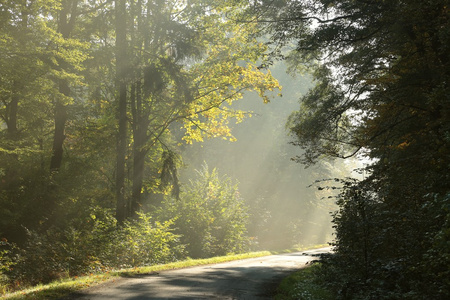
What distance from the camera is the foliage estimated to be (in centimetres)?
2427

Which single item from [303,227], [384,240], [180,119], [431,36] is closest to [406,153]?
[431,36]

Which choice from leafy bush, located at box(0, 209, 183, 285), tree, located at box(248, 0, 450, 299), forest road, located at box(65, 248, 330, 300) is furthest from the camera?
leafy bush, located at box(0, 209, 183, 285)

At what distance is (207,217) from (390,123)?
14892 mm

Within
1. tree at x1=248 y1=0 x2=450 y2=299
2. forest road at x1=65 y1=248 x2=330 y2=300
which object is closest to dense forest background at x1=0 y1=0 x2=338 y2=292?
tree at x1=248 y1=0 x2=450 y2=299

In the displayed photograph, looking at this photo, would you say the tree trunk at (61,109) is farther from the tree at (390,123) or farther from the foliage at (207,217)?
the tree at (390,123)

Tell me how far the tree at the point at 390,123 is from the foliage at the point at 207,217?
31.2 ft

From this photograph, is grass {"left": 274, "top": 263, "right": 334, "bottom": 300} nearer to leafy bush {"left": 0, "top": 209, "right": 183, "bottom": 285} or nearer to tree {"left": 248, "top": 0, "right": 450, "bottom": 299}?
tree {"left": 248, "top": 0, "right": 450, "bottom": 299}

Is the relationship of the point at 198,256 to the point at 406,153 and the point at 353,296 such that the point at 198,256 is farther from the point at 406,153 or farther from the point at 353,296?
the point at 353,296

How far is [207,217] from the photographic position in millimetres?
25016

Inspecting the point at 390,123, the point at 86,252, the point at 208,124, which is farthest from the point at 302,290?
the point at 208,124

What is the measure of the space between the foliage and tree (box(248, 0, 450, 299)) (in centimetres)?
951

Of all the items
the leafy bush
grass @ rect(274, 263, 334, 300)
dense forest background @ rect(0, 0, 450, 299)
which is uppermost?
dense forest background @ rect(0, 0, 450, 299)

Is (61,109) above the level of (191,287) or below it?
above

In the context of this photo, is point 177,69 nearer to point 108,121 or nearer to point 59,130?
point 59,130
